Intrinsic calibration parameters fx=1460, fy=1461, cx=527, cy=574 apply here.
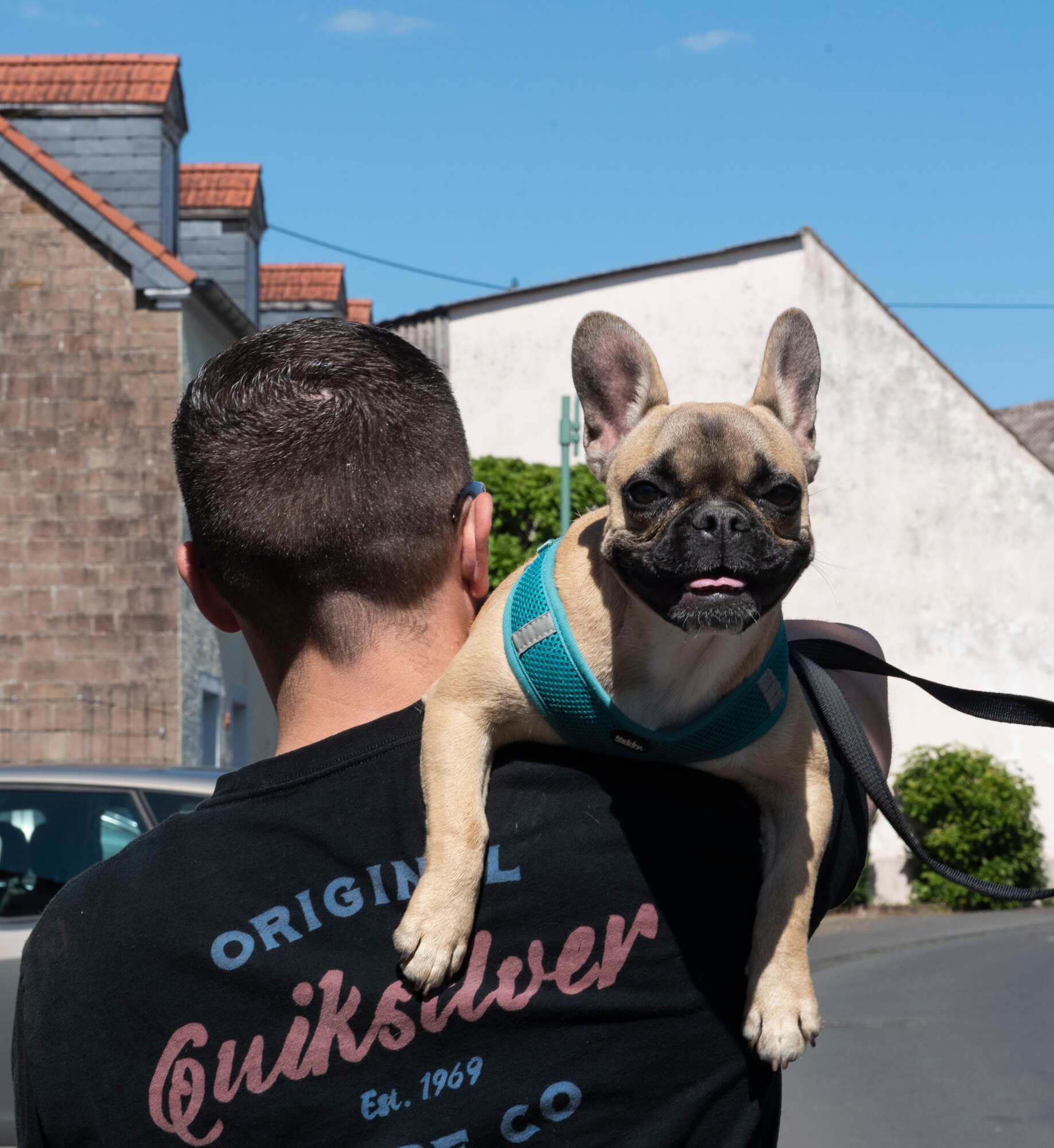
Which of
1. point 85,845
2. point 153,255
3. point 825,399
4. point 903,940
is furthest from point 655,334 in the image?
point 85,845

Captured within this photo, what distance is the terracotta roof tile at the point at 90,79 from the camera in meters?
18.6

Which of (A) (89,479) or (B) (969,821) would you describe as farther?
(B) (969,821)

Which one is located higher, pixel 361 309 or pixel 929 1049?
pixel 361 309

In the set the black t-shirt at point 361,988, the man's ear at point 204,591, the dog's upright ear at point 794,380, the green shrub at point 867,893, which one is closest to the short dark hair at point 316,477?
the man's ear at point 204,591

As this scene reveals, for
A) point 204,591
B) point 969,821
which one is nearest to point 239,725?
point 969,821

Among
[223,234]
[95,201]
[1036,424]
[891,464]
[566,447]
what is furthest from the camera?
[1036,424]

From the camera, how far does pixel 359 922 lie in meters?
1.83

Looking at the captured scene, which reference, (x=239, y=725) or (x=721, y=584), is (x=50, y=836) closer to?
(x=721, y=584)

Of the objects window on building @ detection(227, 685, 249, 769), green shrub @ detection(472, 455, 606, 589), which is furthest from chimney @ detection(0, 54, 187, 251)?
window on building @ detection(227, 685, 249, 769)

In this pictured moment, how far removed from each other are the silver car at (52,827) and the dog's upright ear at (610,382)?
4140mm

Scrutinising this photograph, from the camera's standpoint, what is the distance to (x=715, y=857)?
6.54 feet

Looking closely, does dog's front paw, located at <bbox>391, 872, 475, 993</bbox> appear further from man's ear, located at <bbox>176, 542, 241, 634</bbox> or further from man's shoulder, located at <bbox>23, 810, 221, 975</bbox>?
man's ear, located at <bbox>176, 542, 241, 634</bbox>

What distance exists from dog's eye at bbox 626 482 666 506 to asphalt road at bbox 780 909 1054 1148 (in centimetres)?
621

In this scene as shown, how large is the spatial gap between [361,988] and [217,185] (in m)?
21.5
